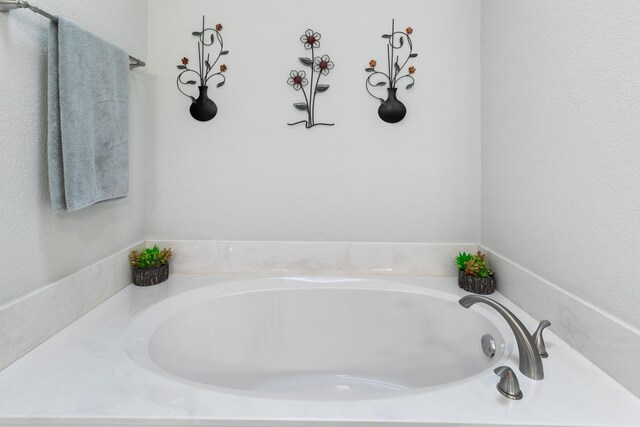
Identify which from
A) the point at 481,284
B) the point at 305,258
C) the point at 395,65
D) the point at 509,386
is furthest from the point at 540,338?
the point at 395,65

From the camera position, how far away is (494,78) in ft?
4.57

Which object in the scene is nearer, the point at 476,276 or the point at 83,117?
the point at 83,117

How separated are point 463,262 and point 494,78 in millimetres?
826

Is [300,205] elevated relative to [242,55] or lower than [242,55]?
lower

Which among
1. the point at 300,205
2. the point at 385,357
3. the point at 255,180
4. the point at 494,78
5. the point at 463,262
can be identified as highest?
the point at 494,78

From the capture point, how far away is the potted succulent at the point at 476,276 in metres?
1.33

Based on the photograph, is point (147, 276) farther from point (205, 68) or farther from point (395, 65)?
point (395, 65)

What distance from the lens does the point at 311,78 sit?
1.52 metres

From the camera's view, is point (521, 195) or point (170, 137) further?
point (170, 137)

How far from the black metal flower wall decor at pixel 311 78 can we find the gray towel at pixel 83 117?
0.73m

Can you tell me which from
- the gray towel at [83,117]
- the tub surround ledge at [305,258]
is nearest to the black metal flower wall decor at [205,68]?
the gray towel at [83,117]

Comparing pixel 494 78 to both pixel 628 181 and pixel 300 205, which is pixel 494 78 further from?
pixel 300 205

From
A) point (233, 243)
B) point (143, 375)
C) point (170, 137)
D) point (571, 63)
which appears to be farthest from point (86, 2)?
point (571, 63)

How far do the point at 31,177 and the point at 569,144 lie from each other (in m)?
1.59
